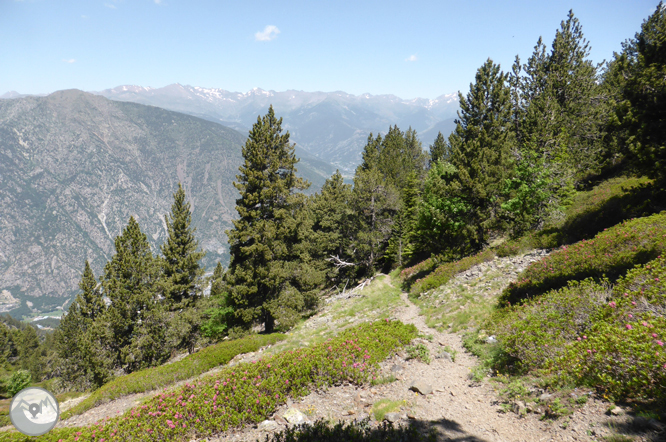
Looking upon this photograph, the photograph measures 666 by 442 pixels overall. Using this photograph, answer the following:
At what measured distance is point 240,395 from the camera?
878 cm

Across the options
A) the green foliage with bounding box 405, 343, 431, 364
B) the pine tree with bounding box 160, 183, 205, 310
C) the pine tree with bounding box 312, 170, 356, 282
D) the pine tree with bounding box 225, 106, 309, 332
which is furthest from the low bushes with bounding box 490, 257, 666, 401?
the pine tree with bounding box 160, 183, 205, 310

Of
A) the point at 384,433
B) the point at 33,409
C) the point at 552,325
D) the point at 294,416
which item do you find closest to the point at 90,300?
the point at 294,416

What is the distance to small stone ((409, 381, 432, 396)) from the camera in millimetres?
8281

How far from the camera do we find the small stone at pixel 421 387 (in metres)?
8.28

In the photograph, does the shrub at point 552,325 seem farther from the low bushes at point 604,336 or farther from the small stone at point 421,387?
the small stone at point 421,387

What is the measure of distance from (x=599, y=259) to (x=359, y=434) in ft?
36.0

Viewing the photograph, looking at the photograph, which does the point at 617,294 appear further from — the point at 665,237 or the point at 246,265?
the point at 246,265

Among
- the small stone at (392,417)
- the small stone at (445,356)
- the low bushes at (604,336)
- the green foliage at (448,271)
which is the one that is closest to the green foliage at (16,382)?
the green foliage at (448,271)

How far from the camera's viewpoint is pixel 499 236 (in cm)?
2797

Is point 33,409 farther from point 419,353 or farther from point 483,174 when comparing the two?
point 483,174

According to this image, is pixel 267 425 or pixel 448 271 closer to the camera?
pixel 267 425

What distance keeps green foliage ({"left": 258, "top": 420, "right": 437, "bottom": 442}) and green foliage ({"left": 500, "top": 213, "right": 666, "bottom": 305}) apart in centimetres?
862

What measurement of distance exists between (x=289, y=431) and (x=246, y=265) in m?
19.8

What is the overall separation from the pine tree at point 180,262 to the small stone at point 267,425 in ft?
90.4
